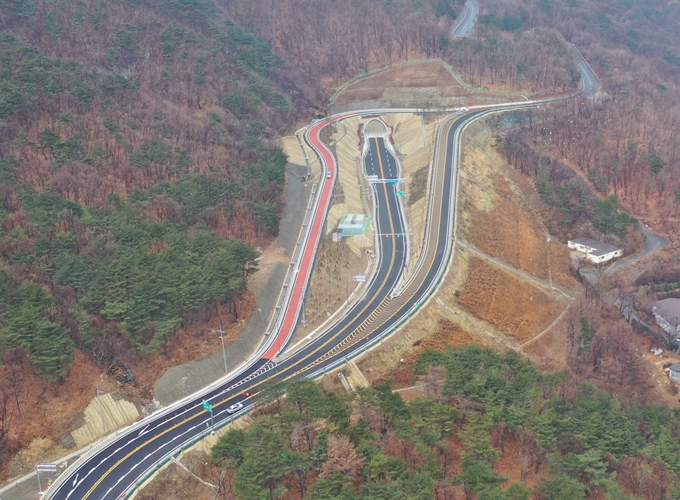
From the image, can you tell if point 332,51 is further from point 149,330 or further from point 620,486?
point 620,486

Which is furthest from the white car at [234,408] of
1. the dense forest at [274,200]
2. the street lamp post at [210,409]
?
the dense forest at [274,200]

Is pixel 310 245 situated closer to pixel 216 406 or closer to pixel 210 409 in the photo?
pixel 216 406

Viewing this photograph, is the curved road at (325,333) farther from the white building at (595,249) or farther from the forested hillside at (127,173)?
the white building at (595,249)

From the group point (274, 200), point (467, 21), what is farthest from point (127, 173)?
point (467, 21)

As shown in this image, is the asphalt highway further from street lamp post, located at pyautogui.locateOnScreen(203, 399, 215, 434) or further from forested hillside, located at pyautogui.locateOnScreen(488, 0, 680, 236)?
forested hillside, located at pyautogui.locateOnScreen(488, 0, 680, 236)

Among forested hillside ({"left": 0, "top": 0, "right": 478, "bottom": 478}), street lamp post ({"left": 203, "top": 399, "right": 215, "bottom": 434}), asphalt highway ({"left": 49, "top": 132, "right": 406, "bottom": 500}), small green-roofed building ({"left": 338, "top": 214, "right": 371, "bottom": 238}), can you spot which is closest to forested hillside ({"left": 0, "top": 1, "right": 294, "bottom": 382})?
forested hillside ({"left": 0, "top": 0, "right": 478, "bottom": 478})

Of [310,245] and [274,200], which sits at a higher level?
[274,200]
